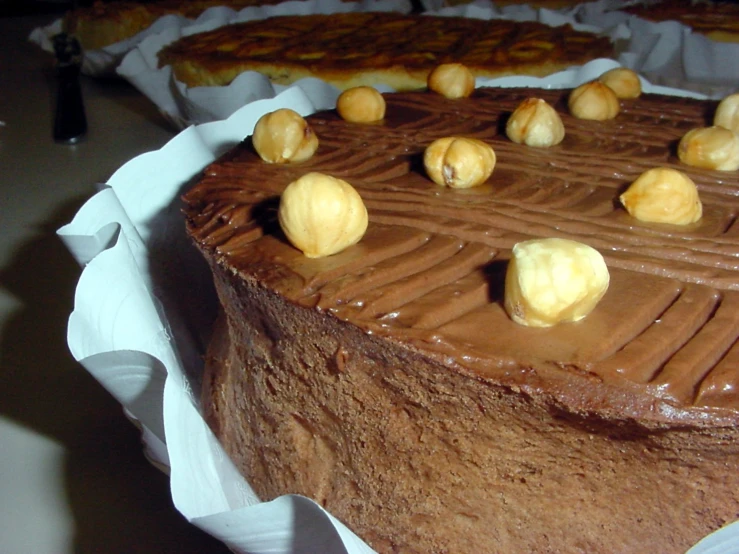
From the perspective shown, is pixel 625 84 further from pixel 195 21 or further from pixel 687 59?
pixel 195 21

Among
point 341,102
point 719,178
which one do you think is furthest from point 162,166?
point 719,178

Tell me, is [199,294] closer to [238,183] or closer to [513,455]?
[238,183]

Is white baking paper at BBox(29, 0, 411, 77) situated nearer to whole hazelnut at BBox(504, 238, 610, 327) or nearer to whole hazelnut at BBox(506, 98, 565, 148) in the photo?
whole hazelnut at BBox(506, 98, 565, 148)

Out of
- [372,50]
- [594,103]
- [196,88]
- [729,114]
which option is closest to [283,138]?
[594,103]

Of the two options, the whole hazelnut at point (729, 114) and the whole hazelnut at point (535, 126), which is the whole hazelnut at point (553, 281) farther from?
the whole hazelnut at point (729, 114)

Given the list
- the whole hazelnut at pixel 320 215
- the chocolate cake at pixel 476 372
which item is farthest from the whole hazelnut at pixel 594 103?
the whole hazelnut at pixel 320 215

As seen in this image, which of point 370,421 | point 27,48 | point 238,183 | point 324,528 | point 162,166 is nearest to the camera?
point 324,528

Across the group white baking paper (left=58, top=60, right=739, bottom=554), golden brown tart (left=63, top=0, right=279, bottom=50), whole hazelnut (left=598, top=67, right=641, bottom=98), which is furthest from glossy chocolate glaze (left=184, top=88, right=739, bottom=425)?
golden brown tart (left=63, top=0, right=279, bottom=50)
